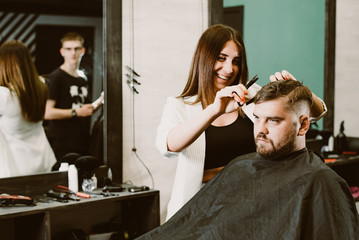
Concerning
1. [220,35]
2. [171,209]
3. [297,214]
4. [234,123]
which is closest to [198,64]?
[220,35]

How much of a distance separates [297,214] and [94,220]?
1.64m

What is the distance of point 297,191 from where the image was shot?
155 centimetres

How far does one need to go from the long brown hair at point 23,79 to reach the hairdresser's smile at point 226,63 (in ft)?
3.56

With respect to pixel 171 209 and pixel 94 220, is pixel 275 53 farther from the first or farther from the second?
pixel 171 209

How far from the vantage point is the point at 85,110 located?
8.63ft

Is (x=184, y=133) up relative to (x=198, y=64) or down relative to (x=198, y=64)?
down

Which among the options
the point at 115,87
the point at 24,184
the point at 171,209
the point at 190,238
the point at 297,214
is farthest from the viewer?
the point at 115,87

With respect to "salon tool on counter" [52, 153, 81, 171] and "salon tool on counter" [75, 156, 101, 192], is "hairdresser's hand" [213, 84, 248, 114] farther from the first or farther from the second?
"salon tool on counter" [52, 153, 81, 171]

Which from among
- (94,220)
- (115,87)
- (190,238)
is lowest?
(94,220)

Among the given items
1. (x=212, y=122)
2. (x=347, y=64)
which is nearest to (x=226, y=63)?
(x=212, y=122)

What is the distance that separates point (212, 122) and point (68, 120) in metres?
1.09

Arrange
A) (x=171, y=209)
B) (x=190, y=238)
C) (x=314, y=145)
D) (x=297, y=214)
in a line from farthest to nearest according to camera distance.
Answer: (x=314, y=145) < (x=171, y=209) < (x=190, y=238) < (x=297, y=214)

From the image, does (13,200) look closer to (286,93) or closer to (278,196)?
(278,196)

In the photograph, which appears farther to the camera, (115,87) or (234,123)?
(115,87)
